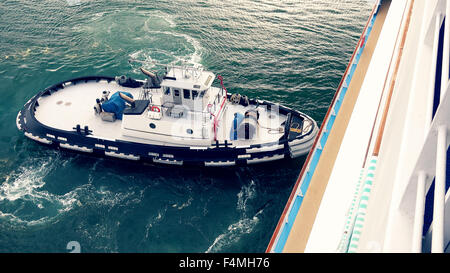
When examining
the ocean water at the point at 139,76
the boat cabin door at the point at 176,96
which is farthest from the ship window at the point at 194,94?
the ocean water at the point at 139,76

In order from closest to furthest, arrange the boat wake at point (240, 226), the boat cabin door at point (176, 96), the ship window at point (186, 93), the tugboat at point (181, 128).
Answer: the boat wake at point (240, 226), the tugboat at point (181, 128), the ship window at point (186, 93), the boat cabin door at point (176, 96)

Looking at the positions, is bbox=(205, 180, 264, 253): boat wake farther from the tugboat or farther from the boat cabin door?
the boat cabin door

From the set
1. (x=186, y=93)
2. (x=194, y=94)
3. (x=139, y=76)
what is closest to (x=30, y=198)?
(x=186, y=93)

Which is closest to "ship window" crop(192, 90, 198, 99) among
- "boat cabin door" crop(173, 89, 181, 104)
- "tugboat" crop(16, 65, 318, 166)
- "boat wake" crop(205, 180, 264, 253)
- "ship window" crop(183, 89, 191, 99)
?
"tugboat" crop(16, 65, 318, 166)

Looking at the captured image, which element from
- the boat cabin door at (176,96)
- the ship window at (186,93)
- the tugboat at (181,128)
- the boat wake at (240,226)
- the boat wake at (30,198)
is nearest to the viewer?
the boat wake at (240,226)

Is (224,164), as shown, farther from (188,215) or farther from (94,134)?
(94,134)

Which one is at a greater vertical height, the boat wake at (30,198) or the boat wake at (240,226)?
the boat wake at (240,226)

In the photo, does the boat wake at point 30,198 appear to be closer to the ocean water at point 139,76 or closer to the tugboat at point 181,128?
the ocean water at point 139,76
